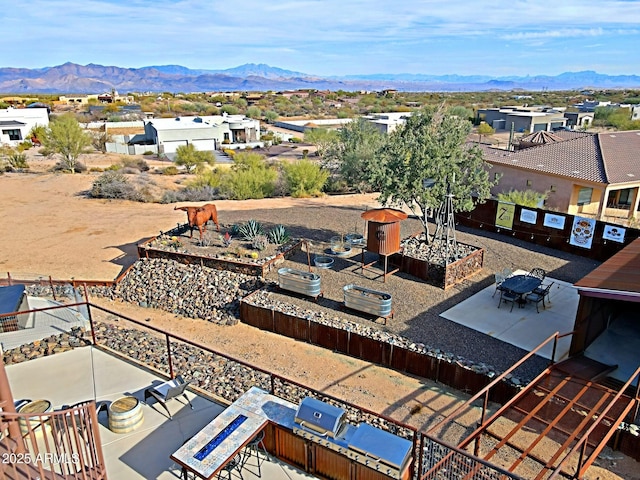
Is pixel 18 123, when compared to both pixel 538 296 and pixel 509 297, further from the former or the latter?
pixel 538 296

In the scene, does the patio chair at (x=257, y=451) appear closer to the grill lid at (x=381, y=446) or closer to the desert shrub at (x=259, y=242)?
the grill lid at (x=381, y=446)

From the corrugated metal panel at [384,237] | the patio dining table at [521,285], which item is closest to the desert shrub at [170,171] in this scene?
the corrugated metal panel at [384,237]

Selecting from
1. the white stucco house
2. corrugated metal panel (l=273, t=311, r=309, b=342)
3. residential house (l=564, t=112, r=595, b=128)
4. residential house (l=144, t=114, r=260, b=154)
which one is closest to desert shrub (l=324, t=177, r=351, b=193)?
corrugated metal panel (l=273, t=311, r=309, b=342)

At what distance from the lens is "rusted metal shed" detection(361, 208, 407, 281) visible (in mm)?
16422

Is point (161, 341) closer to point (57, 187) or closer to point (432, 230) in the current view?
point (432, 230)

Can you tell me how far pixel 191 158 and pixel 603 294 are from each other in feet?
122

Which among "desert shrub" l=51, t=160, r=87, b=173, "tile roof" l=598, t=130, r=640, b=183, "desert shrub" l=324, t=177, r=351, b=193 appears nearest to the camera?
"tile roof" l=598, t=130, r=640, b=183

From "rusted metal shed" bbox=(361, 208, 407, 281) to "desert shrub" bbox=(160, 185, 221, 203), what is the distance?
17.8 meters

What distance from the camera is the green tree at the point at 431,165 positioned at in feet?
56.1

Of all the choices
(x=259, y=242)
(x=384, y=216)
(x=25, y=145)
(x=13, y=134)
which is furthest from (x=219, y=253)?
(x=13, y=134)

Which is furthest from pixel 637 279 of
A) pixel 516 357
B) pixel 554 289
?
pixel 554 289

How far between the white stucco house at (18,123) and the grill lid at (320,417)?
62421 mm

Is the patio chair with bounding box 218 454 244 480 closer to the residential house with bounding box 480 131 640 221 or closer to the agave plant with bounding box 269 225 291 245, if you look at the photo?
the agave plant with bounding box 269 225 291 245

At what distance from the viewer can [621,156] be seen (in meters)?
26.3
